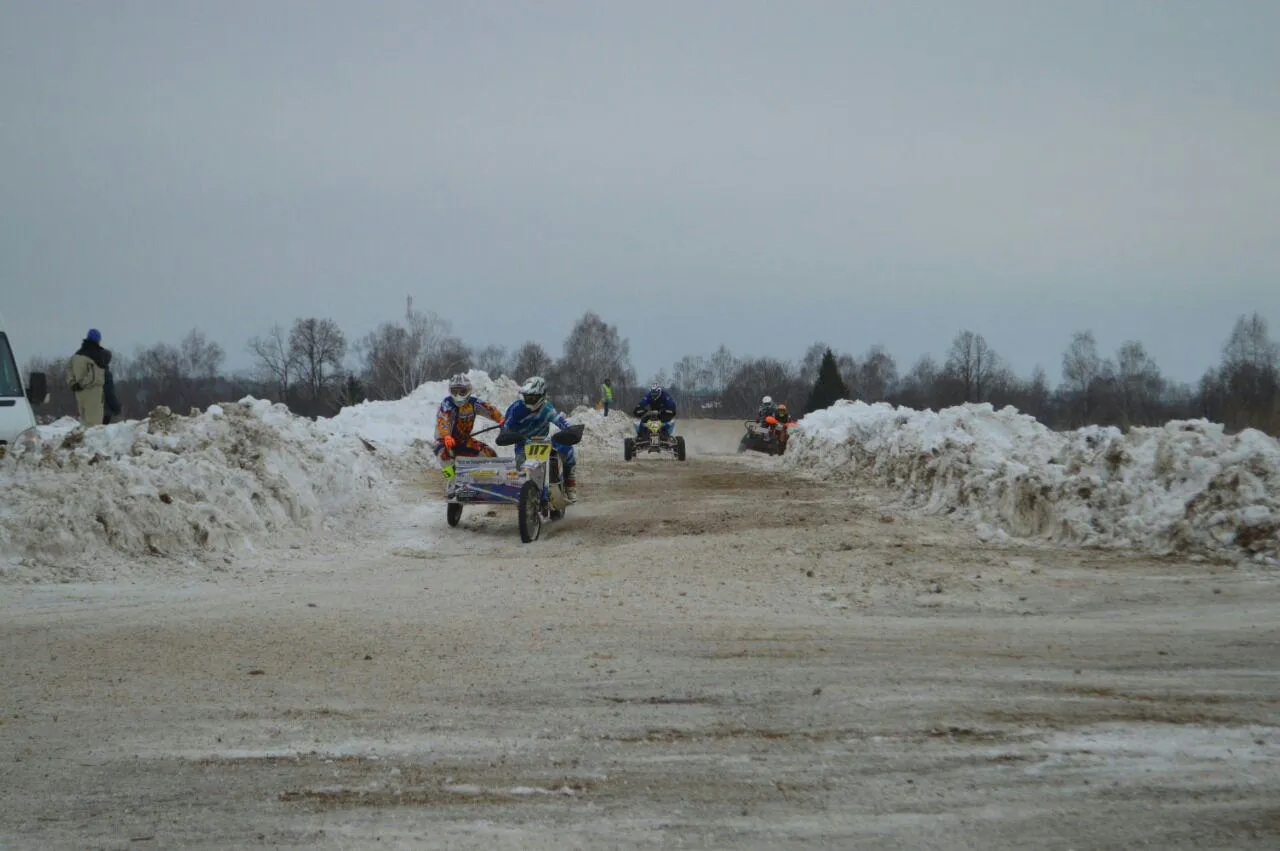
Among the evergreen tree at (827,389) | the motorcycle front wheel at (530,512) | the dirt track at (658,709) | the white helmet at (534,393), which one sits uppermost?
the evergreen tree at (827,389)

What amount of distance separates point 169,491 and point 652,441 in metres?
20.2

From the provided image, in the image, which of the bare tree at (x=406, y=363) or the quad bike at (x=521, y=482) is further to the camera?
the bare tree at (x=406, y=363)

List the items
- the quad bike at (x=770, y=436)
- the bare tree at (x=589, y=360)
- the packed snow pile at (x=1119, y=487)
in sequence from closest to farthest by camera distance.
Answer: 1. the packed snow pile at (x=1119, y=487)
2. the quad bike at (x=770, y=436)
3. the bare tree at (x=589, y=360)

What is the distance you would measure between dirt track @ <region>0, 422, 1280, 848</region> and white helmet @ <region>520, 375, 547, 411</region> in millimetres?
4868

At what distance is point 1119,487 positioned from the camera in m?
11.1

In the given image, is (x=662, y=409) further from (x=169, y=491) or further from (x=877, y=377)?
(x=877, y=377)

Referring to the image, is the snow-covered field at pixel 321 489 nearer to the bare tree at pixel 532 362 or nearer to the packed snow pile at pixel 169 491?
the packed snow pile at pixel 169 491

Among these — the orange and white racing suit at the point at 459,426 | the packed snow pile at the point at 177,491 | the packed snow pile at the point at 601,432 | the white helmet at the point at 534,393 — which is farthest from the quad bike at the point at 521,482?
the packed snow pile at the point at 601,432

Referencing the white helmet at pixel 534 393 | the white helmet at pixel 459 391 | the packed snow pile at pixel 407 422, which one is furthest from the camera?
the packed snow pile at pixel 407 422

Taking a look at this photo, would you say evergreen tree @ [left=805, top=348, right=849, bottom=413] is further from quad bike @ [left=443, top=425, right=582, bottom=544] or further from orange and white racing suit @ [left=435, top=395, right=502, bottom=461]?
quad bike @ [left=443, top=425, right=582, bottom=544]

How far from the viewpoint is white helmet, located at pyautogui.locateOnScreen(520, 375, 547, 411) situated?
Result: 48.3ft

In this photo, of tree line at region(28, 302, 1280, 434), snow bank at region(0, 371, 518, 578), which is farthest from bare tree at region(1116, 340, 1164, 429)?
snow bank at region(0, 371, 518, 578)

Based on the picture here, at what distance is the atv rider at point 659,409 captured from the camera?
30766 millimetres

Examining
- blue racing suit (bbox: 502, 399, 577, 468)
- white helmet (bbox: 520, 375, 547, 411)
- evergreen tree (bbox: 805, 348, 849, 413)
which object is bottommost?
blue racing suit (bbox: 502, 399, 577, 468)
